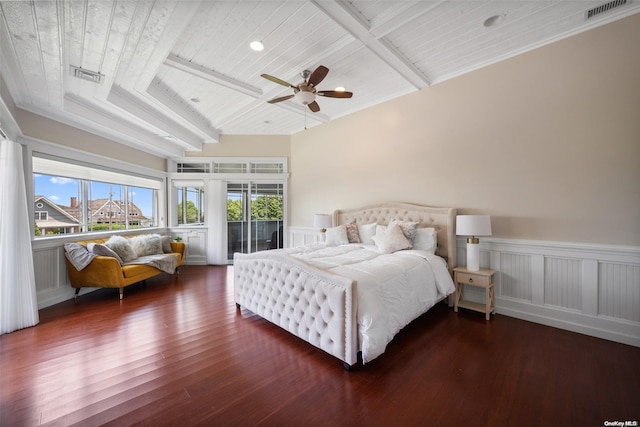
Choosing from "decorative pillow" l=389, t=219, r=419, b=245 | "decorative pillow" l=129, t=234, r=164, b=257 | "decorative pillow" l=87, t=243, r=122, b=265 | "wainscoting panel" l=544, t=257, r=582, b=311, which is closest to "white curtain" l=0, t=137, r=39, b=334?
"decorative pillow" l=87, t=243, r=122, b=265

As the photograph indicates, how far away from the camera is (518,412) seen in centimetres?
165

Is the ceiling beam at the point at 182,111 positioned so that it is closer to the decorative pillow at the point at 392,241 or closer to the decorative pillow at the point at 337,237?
the decorative pillow at the point at 337,237

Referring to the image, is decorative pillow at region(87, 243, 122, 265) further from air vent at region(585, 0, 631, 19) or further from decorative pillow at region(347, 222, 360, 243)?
air vent at region(585, 0, 631, 19)

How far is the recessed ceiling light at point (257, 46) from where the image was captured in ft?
9.16

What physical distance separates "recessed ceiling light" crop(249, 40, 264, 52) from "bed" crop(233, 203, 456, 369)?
241cm

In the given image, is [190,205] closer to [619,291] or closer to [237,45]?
[237,45]

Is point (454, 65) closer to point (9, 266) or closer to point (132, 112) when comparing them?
point (132, 112)

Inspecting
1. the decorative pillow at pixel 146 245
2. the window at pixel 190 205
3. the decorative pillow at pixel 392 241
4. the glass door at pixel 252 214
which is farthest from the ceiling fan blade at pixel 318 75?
the window at pixel 190 205

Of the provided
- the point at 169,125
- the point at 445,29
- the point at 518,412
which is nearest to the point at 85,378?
the point at 518,412

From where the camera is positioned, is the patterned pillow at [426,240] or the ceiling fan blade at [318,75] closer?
the ceiling fan blade at [318,75]

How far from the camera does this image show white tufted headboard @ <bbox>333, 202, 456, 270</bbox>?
3438 mm

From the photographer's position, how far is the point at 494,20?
8.43 ft

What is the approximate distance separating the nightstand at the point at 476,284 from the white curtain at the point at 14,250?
17.1 ft

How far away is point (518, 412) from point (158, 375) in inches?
105
